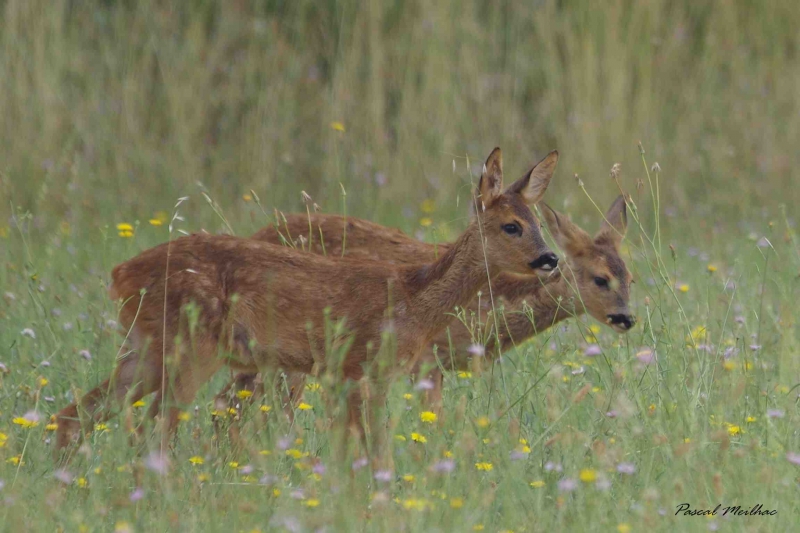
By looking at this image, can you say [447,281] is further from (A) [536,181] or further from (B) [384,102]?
(B) [384,102]

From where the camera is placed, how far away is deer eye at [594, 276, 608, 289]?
6.08 metres

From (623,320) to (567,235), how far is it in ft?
2.21

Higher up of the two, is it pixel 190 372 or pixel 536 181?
pixel 536 181

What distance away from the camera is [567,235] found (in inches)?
250

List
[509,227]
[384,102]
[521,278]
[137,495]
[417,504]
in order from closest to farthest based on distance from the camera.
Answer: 1. [417,504]
2. [137,495]
3. [509,227]
4. [521,278]
5. [384,102]

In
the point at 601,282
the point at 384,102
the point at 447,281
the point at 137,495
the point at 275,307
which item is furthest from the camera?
the point at 384,102

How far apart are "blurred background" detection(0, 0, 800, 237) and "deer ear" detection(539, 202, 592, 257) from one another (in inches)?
117

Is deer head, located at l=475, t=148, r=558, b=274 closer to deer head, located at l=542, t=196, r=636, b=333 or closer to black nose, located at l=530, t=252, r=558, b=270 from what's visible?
black nose, located at l=530, t=252, r=558, b=270

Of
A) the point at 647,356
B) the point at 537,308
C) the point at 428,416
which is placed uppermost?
the point at 647,356

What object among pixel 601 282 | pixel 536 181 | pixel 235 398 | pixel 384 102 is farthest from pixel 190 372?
pixel 384 102

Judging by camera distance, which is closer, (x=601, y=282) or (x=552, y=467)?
(x=552, y=467)

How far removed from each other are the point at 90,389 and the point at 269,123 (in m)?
5.05

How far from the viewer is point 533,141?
1027 centimetres

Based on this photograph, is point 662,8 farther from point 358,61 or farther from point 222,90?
point 222,90
